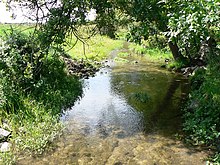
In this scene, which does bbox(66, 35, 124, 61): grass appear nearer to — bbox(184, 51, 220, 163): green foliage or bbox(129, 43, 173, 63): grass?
bbox(129, 43, 173, 63): grass

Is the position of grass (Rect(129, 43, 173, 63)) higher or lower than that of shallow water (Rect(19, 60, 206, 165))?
higher

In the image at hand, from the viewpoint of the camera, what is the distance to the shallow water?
7.72 m

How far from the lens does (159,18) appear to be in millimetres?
11719

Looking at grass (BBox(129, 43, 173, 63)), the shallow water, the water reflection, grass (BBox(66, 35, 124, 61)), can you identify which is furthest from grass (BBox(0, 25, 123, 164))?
grass (BBox(129, 43, 173, 63))

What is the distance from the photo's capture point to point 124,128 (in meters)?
9.91

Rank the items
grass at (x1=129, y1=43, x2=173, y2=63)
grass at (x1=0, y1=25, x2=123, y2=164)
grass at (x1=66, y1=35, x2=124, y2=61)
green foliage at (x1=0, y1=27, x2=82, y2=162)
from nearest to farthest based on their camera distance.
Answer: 1. grass at (x1=0, y1=25, x2=123, y2=164)
2. green foliage at (x1=0, y1=27, x2=82, y2=162)
3. grass at (x1=66, y1=35, x2=124, y2=61)
4. grass at (x1=129, y1=43, x2=173, y2=63)

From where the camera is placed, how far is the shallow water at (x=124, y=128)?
772 cm

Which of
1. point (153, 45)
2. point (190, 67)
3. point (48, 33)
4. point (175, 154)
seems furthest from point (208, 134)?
point (153, 45)

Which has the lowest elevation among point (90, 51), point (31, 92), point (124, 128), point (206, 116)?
point (124, 128)

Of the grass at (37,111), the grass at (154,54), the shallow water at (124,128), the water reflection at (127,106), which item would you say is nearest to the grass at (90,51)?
the water reflection at (127,106)

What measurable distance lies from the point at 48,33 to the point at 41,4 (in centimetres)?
140

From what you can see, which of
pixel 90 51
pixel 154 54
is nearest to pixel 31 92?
pixel 90 51

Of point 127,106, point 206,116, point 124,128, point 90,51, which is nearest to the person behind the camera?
point 206,116

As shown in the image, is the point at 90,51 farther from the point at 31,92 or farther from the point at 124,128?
the point at 124,128
